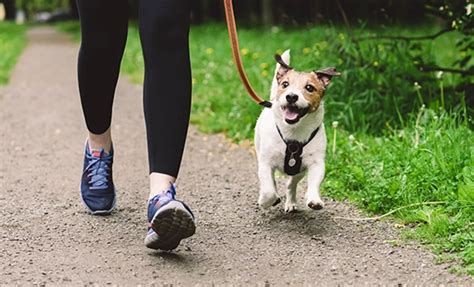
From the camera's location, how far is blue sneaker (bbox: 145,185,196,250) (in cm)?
280

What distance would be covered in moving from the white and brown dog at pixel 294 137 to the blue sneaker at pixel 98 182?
0.68 m

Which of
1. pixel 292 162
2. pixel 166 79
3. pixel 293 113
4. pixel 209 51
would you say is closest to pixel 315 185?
pixel 292 162

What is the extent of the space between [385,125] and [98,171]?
→ 2739 mm

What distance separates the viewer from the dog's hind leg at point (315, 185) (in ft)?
11.3

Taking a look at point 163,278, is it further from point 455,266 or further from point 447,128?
point 447,128

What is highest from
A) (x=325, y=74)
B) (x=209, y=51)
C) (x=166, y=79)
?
(x=166, y=79)

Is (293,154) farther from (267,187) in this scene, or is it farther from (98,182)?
(98,182)

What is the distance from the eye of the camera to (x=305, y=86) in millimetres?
3527

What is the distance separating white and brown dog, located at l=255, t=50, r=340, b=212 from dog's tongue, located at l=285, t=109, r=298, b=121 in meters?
0.02

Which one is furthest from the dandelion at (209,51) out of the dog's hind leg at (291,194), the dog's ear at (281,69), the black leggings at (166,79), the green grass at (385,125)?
the black leggings at (166,79)

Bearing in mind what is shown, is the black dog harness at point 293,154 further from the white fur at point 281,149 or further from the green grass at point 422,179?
the green grass at point 422,179

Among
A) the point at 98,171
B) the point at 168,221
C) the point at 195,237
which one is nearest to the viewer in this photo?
the point at 168,221

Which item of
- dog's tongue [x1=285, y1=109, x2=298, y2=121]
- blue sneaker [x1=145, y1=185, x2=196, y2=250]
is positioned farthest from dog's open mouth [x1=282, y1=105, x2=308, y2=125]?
blue sneaker [x1=145, y1=185, x2=196, y2=250]

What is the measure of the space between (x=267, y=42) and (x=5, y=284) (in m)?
8.73
